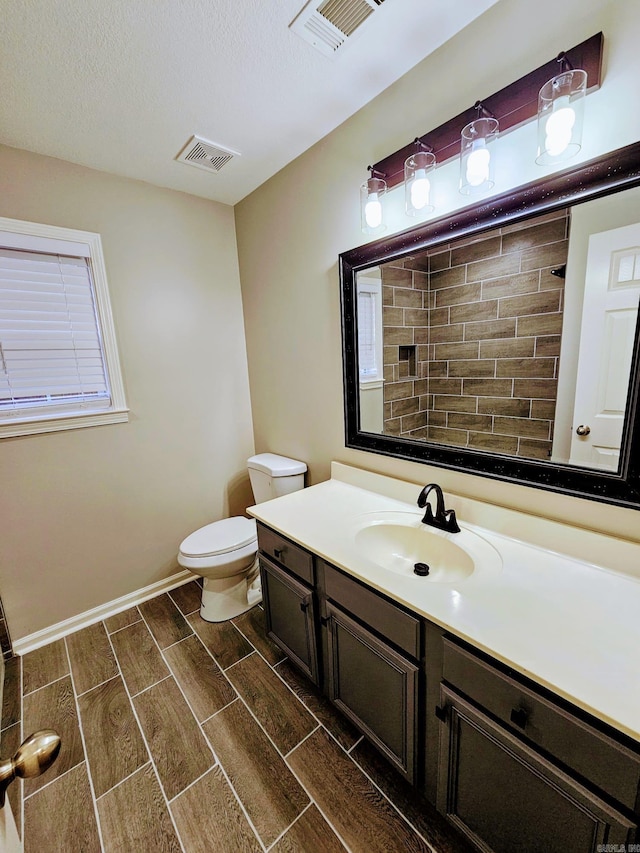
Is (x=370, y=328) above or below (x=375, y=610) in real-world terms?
above

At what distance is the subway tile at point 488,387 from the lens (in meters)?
1.24

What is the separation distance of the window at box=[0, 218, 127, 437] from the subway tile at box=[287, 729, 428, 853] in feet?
5.99

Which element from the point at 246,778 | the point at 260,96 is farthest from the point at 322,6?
the point at 246,778

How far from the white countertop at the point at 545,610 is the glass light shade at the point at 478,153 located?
1151 millimetres

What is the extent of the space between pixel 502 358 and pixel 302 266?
1.18 metres

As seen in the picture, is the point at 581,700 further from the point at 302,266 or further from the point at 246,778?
the point at 302,266

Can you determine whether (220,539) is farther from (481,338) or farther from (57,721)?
(481,338)

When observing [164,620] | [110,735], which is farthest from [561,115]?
[164,620]

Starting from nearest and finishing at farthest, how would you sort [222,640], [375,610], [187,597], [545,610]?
[545,610] → [375,610] → [222,640] → [187,597]

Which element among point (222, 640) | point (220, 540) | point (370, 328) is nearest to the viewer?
point (370, 328)

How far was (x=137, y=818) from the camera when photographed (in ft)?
3.83

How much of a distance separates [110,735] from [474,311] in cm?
217

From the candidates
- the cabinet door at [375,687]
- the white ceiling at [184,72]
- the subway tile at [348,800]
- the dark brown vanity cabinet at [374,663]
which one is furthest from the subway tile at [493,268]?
the subway tile at [348,800]

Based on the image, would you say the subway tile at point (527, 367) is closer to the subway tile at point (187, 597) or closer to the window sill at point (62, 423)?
the window sill at point (62, 423)
